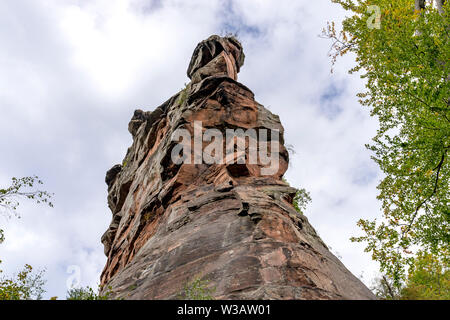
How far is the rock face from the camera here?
6340 mm

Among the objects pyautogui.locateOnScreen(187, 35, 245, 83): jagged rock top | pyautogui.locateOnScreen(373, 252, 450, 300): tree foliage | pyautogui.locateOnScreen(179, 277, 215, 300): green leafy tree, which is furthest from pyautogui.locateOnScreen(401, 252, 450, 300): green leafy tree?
pyautogui.locateOnScreen(187, 35, 245, 83): jagged rock top

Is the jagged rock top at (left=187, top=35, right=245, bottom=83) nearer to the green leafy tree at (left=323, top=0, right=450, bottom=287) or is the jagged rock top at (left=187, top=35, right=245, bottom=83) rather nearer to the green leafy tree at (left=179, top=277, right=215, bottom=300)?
the green leafy tree at (left=323, top=0, right=450, bottom=287)

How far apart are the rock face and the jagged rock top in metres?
2.25

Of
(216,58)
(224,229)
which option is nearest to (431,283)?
(224,229)

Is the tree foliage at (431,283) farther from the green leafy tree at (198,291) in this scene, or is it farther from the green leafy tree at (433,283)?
the green leafy tree at (198,291)

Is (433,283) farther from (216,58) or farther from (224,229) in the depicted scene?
(216,58)

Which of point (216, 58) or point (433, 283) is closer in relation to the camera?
point (433, 283)

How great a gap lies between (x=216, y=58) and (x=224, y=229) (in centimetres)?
1710

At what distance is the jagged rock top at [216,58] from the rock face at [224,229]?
225cm

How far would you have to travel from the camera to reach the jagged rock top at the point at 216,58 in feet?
71.4

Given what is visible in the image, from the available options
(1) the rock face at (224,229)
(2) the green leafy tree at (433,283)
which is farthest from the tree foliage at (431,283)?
(1) the rock face at (224,229)

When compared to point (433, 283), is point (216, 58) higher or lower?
higher

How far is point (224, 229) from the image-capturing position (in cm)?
838
